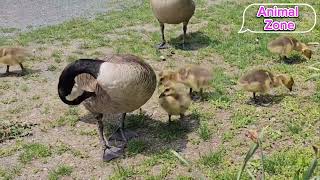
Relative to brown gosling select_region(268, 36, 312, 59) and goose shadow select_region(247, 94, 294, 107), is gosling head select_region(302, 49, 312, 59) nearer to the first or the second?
brown gosling select_region(268, 36, 312, 59)

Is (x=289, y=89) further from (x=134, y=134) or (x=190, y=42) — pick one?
(x=190, y=42)

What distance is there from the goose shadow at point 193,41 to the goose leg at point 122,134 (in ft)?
10.6

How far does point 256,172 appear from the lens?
15.6 ft

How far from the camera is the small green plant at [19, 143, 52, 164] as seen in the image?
5.32 meters

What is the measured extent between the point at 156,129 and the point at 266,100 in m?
1.58

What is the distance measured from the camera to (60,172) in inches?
197

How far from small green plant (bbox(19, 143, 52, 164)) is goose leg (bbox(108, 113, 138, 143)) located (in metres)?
0.74

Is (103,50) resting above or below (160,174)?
above

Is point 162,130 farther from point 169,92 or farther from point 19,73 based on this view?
point 19,73

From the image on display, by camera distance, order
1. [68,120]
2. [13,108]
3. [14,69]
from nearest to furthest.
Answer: [68,120] → [13,108] → [14,69]

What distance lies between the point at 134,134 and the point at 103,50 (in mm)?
3312

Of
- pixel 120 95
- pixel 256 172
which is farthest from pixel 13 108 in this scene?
pixel 256 172

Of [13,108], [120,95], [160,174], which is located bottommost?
[160,174]

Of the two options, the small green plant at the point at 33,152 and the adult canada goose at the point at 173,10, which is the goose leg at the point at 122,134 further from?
the adult canada goose at the point at 173,10
